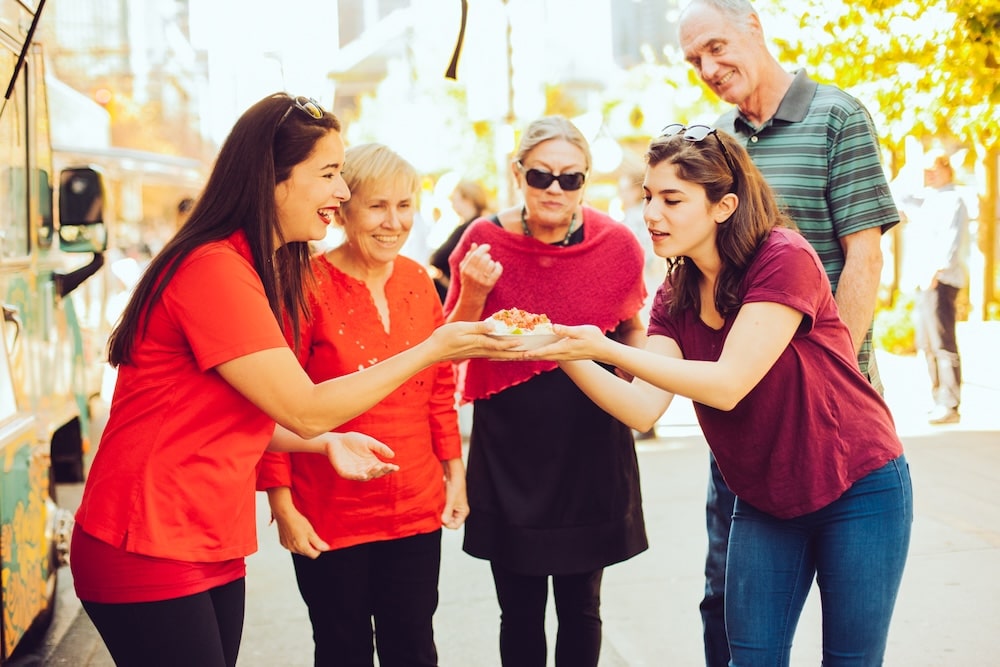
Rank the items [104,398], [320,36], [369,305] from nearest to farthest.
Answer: [369,305], [104,398], [320,36]

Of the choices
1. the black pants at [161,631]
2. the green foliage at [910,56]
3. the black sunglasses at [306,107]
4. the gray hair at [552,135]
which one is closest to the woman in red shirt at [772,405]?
the gray hair at [552,135]

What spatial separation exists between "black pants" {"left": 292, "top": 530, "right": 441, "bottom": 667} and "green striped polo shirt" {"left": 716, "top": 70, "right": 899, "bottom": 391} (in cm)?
153

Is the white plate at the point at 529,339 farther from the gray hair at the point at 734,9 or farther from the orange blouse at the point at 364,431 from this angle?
the gray hair at the point at 734,9

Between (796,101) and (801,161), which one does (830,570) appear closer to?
(801,161)

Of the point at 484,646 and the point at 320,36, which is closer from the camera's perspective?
the point at 484,646

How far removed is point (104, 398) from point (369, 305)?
8794 mm

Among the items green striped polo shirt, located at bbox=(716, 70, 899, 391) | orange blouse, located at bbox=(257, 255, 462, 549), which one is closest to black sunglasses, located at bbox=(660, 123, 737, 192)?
green striped polo shirt, located at bbox=(716, 70, 899, 391)

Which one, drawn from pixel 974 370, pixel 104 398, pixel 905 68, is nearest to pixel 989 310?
pixel 974 370

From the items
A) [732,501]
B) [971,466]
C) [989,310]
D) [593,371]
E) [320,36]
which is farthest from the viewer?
[320,36]

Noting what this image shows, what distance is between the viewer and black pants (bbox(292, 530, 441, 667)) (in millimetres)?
3357

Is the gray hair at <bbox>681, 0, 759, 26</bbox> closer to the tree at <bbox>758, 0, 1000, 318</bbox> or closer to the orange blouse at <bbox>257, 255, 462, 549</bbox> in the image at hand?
the orange blouse at <bbox>257, 255, 462, 549</bbox>

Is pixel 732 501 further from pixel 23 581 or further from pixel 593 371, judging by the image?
pixel 23 581

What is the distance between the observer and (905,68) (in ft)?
29.0

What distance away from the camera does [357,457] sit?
2895 millimetres
